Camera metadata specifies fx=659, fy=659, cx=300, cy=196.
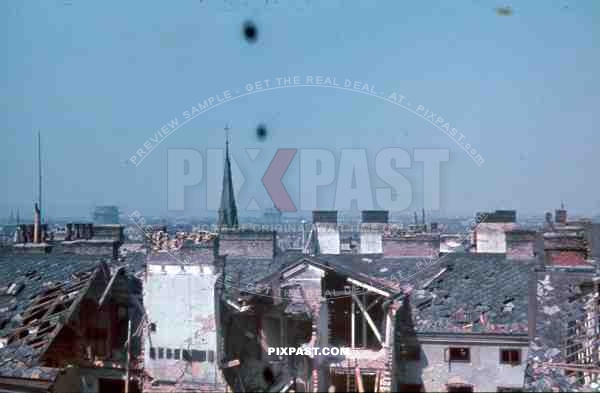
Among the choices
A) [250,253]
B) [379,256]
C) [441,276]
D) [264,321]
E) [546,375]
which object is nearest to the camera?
[546,375]

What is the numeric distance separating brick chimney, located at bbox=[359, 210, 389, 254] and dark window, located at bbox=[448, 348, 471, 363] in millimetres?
13350

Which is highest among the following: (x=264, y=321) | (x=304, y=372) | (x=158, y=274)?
(x=158, y=274)

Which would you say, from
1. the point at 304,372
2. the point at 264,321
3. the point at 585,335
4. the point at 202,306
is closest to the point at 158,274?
the point at 202,306

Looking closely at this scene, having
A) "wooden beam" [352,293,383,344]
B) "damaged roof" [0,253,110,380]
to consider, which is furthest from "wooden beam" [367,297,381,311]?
"damaged roof" [0,253,110,380]

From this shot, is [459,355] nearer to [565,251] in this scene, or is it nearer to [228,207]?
[565,251]

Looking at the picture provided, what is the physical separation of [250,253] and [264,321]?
31.1 ft

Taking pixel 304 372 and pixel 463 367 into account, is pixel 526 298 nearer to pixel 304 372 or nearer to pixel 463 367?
pixel 463 367

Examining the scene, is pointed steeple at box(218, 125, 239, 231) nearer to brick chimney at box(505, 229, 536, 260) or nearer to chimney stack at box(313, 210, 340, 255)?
chimney stack at box(313, 210, 340, 255)

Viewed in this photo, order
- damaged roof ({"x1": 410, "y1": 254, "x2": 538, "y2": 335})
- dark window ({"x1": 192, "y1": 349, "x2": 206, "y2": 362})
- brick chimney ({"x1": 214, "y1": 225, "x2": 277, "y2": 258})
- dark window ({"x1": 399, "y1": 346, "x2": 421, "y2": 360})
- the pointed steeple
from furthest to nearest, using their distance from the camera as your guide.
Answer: the pointed steeple → brick chimney ({"x1": 214, "y1": 225, "x2": 277, "y2": 258}) → dark window ({"x1": 399, "y1": 346, "x2": 421, "y2": 360}) → damaged roof ({"x1": 410, "y1": 254, "x2": 538, "y2": 335}) → dark window ({"x1": 192, "y1": 349, "x2": 206, "y2": 362})

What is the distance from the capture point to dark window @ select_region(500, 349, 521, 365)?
66.7 ft

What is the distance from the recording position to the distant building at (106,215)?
143 feet

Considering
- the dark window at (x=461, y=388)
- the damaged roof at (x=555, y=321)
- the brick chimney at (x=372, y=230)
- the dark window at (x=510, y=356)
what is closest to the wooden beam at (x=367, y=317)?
the dark window at (x=461, y=388)

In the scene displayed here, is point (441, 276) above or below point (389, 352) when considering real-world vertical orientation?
above

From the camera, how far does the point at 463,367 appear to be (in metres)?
20.8
